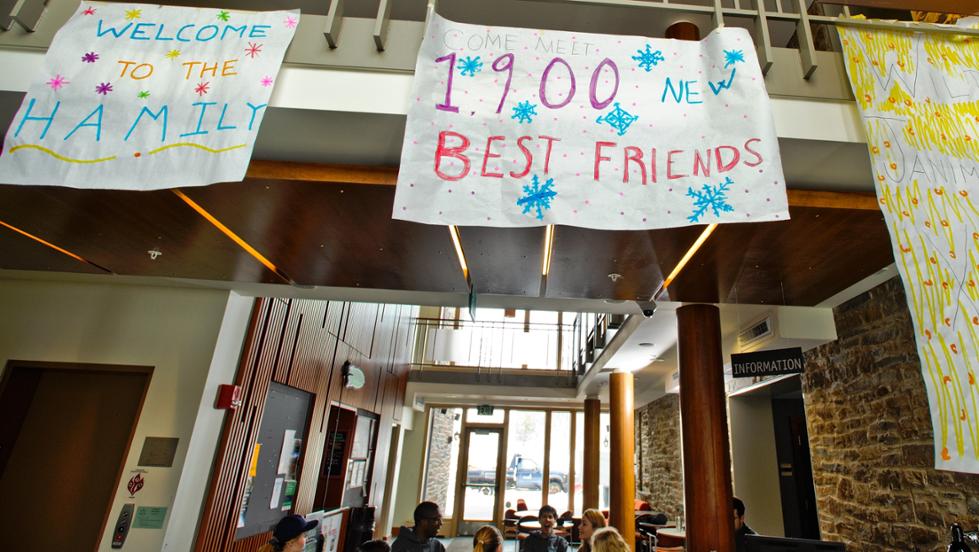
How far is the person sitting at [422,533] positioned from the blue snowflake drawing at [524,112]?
2726 mm

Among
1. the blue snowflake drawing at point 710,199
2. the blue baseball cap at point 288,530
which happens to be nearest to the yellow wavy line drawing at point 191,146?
the blue snowflake drawing at point 710,199

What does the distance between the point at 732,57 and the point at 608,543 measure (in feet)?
8.90

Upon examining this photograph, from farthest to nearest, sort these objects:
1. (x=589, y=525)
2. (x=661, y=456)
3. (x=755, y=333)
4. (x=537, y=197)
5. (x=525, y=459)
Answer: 1. (x=525, y=459)
2. (x=661, y=456)
3. (x=755, y=333)
4. (x=589, y=525)
5. (x=537, y=197)

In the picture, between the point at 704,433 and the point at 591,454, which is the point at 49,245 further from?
the point at 591,454

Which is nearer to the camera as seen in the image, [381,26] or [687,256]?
[381,26]

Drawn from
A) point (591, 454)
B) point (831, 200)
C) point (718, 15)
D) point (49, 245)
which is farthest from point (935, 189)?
point (591, 454)

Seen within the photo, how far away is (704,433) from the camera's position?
146 inches

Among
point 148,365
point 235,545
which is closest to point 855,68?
point 148,365

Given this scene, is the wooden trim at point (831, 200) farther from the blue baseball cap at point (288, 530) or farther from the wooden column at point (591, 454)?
the wooden column at point (591, 454)

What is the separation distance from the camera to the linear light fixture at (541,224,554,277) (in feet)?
8.38

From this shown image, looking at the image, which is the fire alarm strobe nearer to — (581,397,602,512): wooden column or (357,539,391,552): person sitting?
(357,539,391,552): person sitting

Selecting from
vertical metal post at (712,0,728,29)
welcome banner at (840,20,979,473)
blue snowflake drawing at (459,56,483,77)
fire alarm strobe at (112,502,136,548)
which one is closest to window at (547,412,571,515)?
fire alarm strobe at (112,502,136,548)

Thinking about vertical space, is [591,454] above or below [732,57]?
below

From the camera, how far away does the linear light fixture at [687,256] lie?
2500mm
